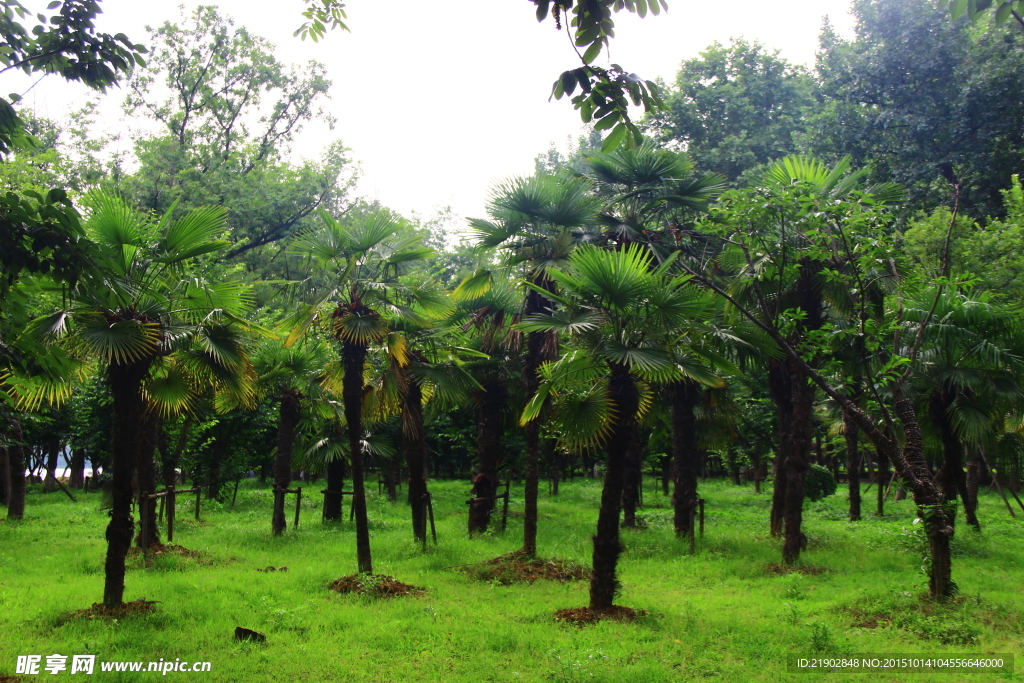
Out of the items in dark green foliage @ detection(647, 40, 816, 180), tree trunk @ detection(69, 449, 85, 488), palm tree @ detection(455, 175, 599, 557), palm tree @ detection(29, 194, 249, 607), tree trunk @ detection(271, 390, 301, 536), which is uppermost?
dark green foliage @ detection(647, 40, 816, 180)

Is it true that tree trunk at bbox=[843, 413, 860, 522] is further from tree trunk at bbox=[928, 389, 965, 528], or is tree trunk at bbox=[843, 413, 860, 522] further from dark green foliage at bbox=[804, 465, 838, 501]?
tree trunk at bbox=[928, 389, 965, 528]

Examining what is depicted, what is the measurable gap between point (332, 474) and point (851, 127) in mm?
18665

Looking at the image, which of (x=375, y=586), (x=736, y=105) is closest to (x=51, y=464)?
(x=375, y=586)

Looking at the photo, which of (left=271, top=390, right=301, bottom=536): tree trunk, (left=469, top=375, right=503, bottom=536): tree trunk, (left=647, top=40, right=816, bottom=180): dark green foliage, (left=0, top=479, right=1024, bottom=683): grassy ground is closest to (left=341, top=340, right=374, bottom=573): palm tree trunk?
(left=0, top=479, right=1024, bottom=683): grassy ground

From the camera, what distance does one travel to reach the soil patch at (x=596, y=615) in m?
8.42

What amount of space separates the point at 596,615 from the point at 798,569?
15.8ft

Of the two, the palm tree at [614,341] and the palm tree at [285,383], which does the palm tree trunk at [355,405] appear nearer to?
the palm tree at [614,341]

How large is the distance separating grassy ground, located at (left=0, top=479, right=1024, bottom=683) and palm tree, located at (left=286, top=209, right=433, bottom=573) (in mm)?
1853

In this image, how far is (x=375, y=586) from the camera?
10031mm

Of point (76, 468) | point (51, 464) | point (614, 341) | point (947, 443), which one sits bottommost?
point (76, 468)

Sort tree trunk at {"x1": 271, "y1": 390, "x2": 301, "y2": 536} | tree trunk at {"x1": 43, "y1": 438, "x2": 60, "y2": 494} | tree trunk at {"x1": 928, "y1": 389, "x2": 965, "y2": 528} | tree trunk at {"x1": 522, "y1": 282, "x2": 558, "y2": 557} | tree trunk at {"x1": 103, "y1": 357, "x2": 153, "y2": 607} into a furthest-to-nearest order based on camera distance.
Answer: tree trunk at {"x1": 43, "y1": 438, "x2": 60, "y2": 494}, tree trunk at {"x1": 271, "y1": 390, "x2": 301, "y2": 536}, tree trunk at {"x1": 928, "y1": 389, "x2": 965, "y2": 528}, tree trunk at {"x1": 522, "y1": 282, "x2": 558, "y2": 557}, tree trunk at {"x1": 103, "y1": 357, "x2": 153, "y2": 607}

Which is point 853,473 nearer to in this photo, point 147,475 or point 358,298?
point 358,298

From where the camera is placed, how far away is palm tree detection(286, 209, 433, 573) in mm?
10992

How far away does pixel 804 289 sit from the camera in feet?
39.7
